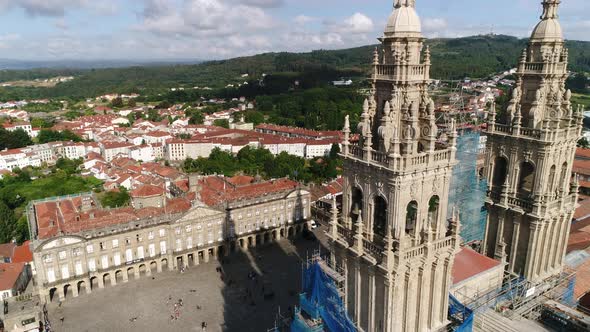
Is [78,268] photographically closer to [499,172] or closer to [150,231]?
[150,231]

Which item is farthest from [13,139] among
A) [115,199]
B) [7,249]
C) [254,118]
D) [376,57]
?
[376,57]

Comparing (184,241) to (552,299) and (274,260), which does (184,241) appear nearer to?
(274,260)

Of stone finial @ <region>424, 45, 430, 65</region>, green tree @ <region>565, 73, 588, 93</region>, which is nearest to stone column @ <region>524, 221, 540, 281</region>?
stone finial @ <region>424, 45, 430, 65</region>

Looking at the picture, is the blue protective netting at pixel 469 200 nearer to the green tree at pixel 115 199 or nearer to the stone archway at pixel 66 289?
the stone archway at pixel 66 289

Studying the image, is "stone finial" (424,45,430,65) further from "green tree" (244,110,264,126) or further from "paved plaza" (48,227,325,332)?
"green tree" (244,110,264,126)

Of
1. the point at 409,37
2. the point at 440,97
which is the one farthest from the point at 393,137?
the point at 440,97

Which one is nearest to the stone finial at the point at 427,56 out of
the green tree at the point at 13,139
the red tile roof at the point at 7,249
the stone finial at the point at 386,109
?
the stone finial at the point at 386,109

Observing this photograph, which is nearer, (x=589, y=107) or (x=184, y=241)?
(x=184, y=241)
